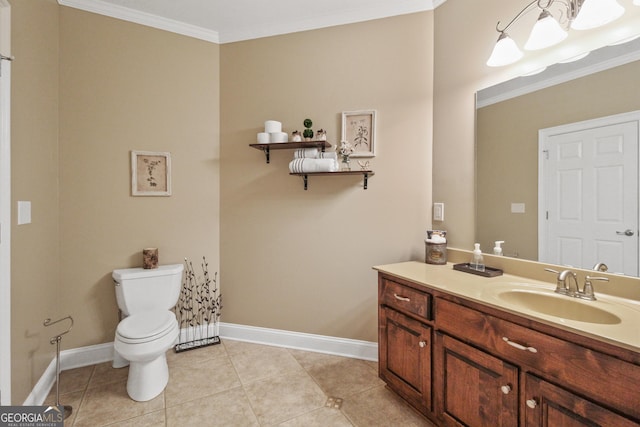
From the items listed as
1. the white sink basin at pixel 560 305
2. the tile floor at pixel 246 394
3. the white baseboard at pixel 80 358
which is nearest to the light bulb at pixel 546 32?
the white sink basin at pixel 560 305

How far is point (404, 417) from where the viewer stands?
5.34 feet

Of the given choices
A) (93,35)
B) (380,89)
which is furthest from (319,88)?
(93,35)

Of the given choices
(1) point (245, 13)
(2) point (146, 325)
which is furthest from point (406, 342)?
(1) point (245, 13)

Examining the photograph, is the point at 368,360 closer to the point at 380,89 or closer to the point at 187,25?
the point at 380,89

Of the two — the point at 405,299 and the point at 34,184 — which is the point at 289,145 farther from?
the point at 34,184

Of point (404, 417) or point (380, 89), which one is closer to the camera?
point (404, 417)

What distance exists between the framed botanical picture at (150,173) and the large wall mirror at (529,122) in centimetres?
241

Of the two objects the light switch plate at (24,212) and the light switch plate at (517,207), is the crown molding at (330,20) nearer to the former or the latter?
the light switch plate at (517,207)

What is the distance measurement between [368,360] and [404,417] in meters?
0.61

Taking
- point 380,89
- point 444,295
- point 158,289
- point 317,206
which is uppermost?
point 380,89

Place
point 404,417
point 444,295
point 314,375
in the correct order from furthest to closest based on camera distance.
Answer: point 314,375
point 404,417
point 444,295

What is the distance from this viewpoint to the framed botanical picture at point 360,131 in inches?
87.2

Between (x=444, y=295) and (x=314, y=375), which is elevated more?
(x=444, y=295)

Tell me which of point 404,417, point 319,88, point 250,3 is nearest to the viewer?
point 404,417
